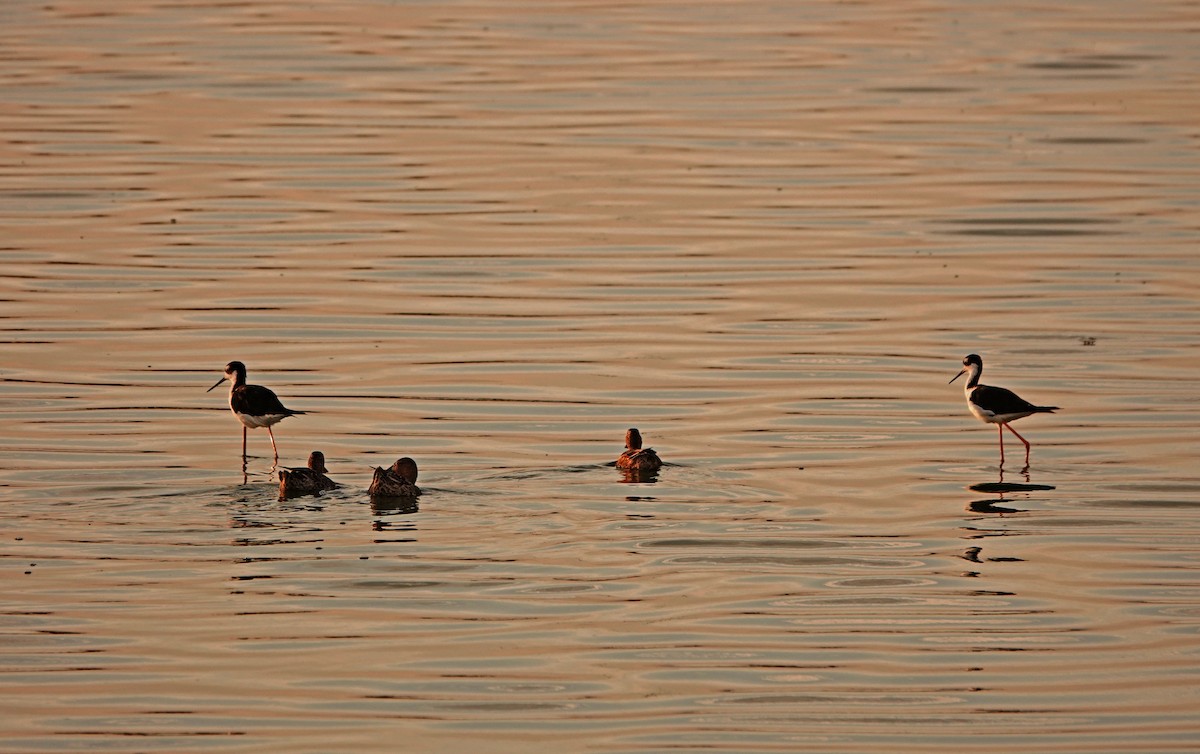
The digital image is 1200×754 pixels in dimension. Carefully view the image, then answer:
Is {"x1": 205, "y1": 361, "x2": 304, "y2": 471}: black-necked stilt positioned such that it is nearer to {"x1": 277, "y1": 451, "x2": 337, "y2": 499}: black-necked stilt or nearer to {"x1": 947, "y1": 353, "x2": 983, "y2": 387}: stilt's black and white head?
{"x1": 277, "y1": 451, "x2": 337, "y2": 499}: black-necked stilt

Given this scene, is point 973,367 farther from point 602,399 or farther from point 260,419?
point 260,419

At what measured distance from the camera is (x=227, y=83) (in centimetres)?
4072

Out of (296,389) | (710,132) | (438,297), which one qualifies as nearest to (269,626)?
(296,389)

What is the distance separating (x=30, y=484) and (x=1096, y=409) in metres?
10.2

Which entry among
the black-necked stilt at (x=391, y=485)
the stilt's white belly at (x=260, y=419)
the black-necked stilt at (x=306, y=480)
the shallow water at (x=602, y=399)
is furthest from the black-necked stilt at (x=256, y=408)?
the black-necked stilt at (x=391, y=485)

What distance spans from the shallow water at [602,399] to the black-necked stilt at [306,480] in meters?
0.15

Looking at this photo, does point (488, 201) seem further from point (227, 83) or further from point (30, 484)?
point (30, 484)

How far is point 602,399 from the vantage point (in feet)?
68.5

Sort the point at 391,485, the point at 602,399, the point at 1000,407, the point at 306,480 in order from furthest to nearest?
the point at 602,399 → the point at 1000,407 → the point at 306,480 → the point at 391,485

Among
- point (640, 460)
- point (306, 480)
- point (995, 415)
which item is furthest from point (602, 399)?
point (306, 480)

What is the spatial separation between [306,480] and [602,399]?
490cm

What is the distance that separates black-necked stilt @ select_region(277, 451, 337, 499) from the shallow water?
15 centimetres

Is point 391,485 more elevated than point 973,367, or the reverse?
point 973,367

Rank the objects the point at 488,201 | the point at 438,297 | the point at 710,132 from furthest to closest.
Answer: the point at 710,132 → the point at 488,201 → the point at 438,297
